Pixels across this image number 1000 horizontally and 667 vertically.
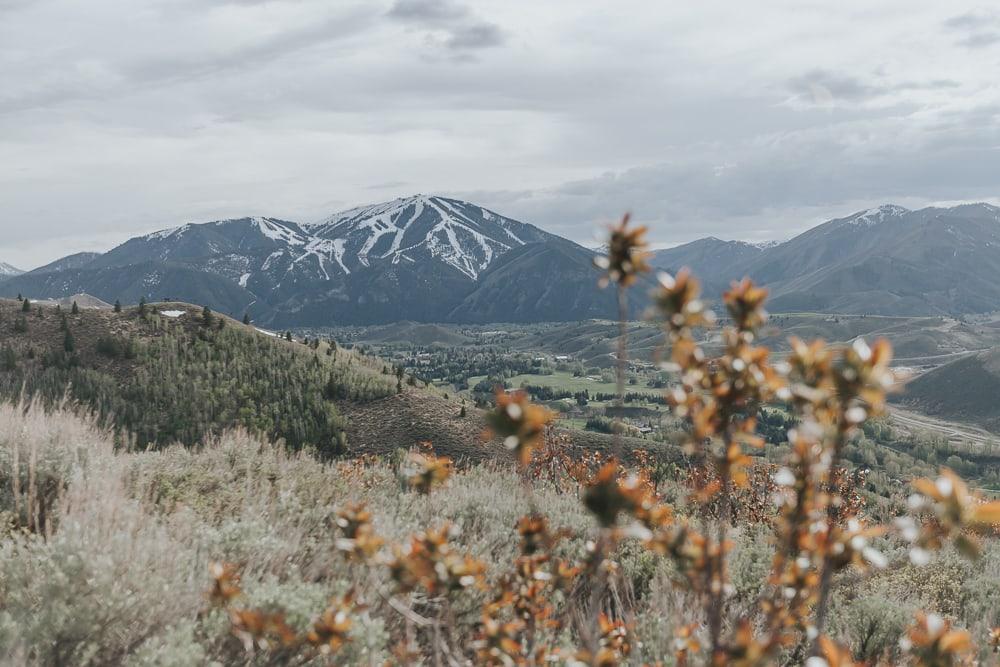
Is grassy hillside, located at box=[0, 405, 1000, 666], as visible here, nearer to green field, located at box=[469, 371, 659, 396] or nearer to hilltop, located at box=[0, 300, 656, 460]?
hilltop, located at box=[0, 300, 656, 460]

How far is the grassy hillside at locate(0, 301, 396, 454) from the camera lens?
4406 cm

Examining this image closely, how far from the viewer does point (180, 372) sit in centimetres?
4969

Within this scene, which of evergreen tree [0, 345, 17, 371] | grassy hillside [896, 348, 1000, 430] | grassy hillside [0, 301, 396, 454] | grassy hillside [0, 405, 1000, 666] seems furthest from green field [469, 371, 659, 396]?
grassy hillside [0, 405, 1000, 666]

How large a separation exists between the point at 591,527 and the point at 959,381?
219909 millimetres

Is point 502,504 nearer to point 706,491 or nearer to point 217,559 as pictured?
point 217,559

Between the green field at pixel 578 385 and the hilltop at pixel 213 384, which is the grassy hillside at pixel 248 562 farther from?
the green field at pixel 578 385

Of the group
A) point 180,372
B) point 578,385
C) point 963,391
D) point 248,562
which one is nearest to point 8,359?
point 180,372

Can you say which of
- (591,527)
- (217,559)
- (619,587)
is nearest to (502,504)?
(591,527)

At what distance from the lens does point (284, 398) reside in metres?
49.3

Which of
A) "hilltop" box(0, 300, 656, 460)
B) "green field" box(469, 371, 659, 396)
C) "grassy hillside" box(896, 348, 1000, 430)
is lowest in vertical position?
"grassy hillside" box(896, 348, 1000, 430)

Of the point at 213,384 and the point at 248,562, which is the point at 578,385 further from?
the point at 248,562

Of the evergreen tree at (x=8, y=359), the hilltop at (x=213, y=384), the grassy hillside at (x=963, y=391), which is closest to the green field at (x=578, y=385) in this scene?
the grassy hillside at (x=963, y=391)

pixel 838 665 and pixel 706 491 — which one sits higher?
pixel 706 491

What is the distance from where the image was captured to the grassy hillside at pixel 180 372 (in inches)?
1735
